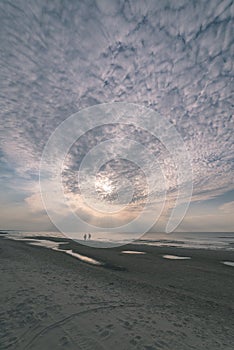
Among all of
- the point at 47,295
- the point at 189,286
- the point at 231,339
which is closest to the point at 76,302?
the point at 47,295

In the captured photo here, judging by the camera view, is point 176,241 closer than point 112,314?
No

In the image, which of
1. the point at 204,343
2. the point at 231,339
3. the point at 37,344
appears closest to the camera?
the point at 37,344

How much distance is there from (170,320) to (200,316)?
5.93 ft

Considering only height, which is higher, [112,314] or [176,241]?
[176,241]

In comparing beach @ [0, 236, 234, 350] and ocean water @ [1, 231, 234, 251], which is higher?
ocean water @ [1, 231, 234, 251]

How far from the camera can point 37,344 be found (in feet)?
17.9

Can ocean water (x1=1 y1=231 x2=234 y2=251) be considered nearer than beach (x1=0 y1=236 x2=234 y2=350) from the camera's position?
No

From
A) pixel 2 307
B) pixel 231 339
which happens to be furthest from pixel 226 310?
pixel 2 307

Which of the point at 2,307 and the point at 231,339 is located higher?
the point at 2,307

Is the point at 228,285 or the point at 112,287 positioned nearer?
the point at 112,287

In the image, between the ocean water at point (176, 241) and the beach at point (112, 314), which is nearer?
Answer: the beach at point (112, 314)

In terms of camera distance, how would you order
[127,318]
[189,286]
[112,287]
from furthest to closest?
[189,286]
[112,287]
[127,318]

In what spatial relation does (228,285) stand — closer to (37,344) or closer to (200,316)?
(200,316)

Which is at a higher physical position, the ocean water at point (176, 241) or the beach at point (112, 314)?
the ocean water at point (176, 241)
